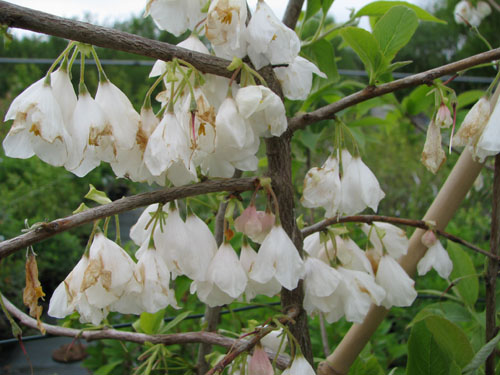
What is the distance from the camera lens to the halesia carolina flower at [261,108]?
0.50 m

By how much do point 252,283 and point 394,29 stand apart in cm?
39

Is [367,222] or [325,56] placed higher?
[325,56]

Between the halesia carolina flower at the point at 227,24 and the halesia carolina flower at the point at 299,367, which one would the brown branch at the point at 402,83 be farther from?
the halesia carolina flower at the point at 299,367

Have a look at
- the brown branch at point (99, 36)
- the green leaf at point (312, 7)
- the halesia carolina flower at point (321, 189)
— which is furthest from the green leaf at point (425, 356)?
the green leaf at point (312, 7)

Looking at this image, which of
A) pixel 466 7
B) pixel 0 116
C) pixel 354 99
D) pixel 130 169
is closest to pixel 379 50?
pixel 354 99

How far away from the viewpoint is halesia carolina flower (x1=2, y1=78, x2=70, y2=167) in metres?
0.48

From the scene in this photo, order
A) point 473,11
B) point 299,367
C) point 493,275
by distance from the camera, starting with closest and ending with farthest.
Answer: point 299,367
point 493,275
point 473,11

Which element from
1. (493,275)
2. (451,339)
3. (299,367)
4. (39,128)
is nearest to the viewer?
(39,128)

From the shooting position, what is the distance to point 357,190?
658 millimetres

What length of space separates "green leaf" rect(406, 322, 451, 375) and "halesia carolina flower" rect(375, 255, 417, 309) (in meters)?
0.05

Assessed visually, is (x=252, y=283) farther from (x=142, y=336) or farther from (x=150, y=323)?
(x=150, y=323)

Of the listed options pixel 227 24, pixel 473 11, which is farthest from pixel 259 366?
pixel 473 11

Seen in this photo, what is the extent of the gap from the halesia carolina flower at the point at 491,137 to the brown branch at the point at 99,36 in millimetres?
302

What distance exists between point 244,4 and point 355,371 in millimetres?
626
